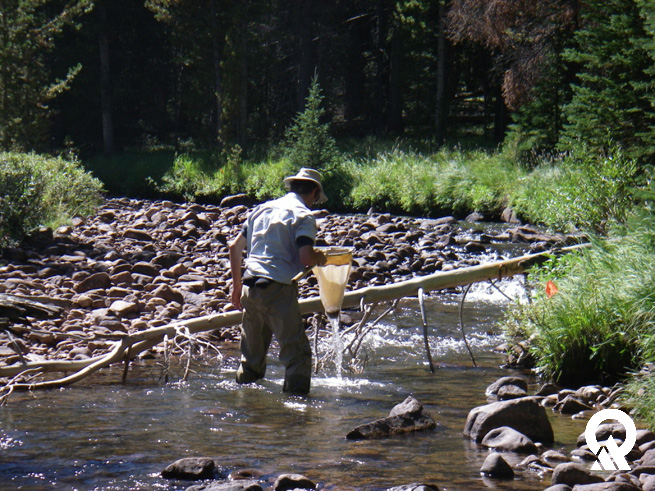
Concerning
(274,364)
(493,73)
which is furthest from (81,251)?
(493,73)

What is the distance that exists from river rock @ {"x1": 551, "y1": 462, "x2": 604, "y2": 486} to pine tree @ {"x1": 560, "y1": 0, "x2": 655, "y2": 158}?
1177 cm

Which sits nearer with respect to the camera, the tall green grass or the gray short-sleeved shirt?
the gray short-sleeved shirt

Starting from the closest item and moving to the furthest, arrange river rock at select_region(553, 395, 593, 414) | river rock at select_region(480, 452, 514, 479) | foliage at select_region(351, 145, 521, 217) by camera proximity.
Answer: river rock at select_region(480, 452, 514, 479)
river rock at select_region(553, 395, 593, 414)
foliage at select_region(351, 145, 521, 217)

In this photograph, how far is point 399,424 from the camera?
6.18 metres

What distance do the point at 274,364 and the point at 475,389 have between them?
85.8 inches

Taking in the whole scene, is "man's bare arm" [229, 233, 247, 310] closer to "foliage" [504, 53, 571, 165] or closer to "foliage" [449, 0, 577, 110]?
"foliage" [504, 53, 571, 165]

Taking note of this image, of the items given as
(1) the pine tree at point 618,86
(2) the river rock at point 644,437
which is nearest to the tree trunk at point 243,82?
(1) the pine tree at point 618,86

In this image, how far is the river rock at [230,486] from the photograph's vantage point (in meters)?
4.61

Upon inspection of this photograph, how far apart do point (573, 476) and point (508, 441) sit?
0.86m

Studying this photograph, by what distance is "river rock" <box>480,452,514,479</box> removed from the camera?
201 inches

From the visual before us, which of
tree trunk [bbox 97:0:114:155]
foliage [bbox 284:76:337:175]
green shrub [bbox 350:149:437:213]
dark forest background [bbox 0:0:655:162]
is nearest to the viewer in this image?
dark forest background [bbox 0:0:655:162]

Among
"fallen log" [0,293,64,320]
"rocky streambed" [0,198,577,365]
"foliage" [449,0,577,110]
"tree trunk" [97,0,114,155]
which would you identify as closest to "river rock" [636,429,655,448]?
"rocky streambed" [0,198,577,365]

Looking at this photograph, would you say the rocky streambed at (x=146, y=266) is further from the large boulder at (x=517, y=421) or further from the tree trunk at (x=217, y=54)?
the tree trunk at (x=217, y=54)

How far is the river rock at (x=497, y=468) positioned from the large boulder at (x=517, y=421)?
0.72 meters
